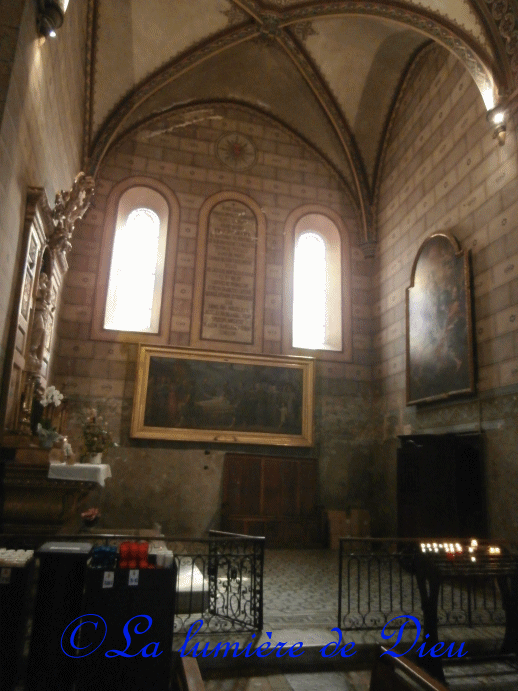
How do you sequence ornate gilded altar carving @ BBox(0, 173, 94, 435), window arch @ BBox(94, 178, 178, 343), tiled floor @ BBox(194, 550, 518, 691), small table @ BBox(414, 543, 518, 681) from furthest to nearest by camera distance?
window arch @ BBox(94, 178, 178, 343) < ornate gilded altar carving @ BBox(0, 173, 94, 435) < small table @ BBox(414, 543, 518, 681) < tiled floor @ BBox(194, 550, 518, 691)

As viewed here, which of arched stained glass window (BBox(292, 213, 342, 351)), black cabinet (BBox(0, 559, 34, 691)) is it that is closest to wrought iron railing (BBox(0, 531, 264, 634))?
black cabinet (BBox(0, 559, 34, 691))

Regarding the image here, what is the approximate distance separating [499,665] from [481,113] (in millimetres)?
8460

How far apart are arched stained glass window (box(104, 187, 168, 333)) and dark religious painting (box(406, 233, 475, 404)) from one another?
5.62 metres

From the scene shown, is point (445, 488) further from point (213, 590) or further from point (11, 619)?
point (11, 619)

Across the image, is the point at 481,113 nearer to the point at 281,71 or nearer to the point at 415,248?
the point at 415,248

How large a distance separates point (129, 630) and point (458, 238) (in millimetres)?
8359

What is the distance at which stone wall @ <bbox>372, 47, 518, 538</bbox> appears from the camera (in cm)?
815

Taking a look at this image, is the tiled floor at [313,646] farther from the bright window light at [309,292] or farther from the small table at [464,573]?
the bright window light at [309,292]

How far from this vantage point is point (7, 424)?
7125mm

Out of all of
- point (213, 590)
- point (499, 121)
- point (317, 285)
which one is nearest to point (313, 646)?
point (213, 590)

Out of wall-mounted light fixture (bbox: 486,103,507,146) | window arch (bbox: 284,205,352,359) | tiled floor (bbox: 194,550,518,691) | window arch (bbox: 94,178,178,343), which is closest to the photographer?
tiled floor (bbox: 194,550,518,691)

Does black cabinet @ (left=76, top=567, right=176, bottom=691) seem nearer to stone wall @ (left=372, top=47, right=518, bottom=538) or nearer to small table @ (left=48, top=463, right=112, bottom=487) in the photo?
small table @ (left=48, top=463, right=112, bottom=487)

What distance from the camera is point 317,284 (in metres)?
13.7

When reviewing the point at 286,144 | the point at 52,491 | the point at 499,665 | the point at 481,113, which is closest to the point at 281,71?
the point at 286,144
